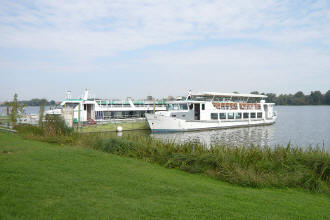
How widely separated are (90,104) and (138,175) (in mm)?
32308

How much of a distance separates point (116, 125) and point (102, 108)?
4212mm

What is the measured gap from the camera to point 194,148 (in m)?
12.2

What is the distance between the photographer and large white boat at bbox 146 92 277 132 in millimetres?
37188

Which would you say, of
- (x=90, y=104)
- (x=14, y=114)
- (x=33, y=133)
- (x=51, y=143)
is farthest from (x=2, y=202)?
(x=90, y=104)

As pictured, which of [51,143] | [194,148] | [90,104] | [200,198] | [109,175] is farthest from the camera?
[90,104]

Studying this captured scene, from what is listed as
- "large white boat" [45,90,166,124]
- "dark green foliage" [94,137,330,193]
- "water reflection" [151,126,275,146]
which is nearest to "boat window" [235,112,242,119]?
"water reflection" [151,126,275,146]

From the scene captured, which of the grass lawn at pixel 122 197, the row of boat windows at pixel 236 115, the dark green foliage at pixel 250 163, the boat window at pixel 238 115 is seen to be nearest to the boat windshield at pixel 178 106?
the row of boat windows at pixel 236 115

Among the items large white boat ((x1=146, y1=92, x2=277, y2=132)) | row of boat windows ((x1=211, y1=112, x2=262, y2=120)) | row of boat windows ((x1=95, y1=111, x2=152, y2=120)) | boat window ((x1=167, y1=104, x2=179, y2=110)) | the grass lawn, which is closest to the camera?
the grass lawn

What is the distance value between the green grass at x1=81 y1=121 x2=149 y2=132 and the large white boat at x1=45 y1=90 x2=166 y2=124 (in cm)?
152

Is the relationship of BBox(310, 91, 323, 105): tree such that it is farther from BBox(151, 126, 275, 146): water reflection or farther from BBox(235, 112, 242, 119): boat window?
BBox(151, 126, 275, 146): water reflection

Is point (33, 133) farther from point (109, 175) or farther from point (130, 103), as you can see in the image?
point (130, 103)

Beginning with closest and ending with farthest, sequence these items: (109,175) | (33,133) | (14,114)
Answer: (109,175), (33,133), (14,114)

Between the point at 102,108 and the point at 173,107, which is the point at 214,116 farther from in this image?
the point at 102,108

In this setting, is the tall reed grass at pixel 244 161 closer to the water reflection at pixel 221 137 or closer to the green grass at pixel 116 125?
the water reflection at pixel 221 137
